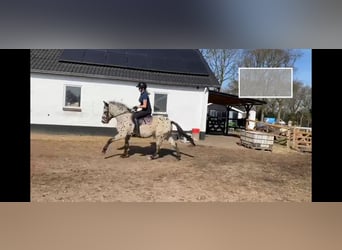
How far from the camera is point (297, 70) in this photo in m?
4.60

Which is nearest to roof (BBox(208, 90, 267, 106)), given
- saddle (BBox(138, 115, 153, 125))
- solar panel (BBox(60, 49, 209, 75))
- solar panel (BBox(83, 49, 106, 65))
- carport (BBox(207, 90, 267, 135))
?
carport (BBox(207, 90, 267, 135))

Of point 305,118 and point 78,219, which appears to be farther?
point 305,118

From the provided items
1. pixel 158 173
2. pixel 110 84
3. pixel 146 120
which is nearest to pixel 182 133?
pixel 146 120

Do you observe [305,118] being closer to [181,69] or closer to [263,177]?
[263,177]

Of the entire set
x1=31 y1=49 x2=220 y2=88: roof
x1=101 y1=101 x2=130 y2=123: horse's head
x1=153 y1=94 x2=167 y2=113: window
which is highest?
x1=31 y1=49 x2=220 y2=88: roof

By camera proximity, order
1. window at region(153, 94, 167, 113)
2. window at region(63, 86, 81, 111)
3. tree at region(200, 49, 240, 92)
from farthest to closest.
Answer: window at region(153, 94, 167, 113), window at region(63, 86, 81, 111), tree at region(200, 49, 240, 92)

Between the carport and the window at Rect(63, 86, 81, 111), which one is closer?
the window at Rect(63, 86, 81, 111)

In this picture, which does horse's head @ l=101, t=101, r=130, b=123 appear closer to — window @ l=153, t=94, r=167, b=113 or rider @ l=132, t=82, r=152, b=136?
rider @ l=132, t=82, r=152, b=136

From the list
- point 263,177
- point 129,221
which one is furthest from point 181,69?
point 129,221

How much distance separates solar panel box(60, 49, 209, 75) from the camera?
4508 mm

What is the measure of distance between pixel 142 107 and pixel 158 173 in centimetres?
105

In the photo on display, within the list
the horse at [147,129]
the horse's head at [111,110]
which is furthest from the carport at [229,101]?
the horse's head at [111,110]

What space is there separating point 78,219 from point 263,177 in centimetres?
273

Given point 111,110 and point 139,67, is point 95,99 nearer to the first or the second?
point 111,110
